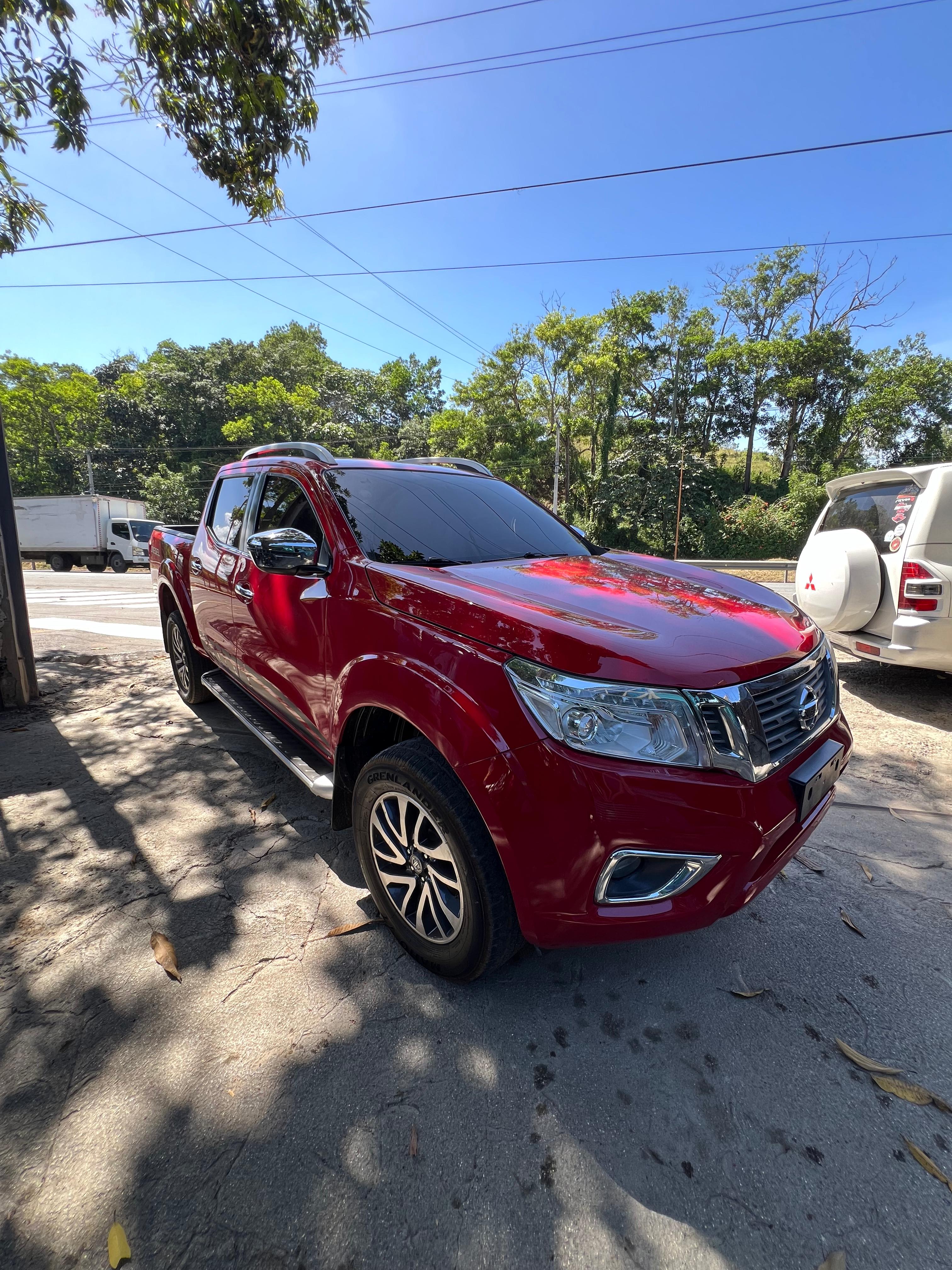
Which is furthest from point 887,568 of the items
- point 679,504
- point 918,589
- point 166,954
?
point 679,504

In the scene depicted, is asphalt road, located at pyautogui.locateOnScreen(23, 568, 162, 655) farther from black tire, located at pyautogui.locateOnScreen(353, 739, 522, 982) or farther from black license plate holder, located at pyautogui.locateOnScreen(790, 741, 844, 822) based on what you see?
black license plate holder, located at pyautogui.locateOnScreen(790, 741, 844, 822)

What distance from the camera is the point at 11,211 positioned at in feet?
17.3

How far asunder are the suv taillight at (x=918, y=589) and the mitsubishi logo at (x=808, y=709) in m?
3.13

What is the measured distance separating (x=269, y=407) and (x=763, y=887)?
134ft

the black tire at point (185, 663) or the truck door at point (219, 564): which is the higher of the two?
the truck door at point (219, 564)

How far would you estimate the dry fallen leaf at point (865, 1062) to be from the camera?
5.49 ft

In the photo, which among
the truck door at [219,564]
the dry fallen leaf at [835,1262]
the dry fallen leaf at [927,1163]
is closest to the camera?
the dry fallen leaf at [835,1262]

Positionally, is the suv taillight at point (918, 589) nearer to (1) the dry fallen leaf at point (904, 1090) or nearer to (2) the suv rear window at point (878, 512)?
(2) the suv rear window at point (878, 512)

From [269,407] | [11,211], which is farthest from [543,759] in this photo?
[269,407]

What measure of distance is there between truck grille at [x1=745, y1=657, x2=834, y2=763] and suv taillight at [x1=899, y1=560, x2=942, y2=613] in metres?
3.05

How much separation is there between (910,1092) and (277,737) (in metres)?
2.71

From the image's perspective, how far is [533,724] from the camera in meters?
1.53

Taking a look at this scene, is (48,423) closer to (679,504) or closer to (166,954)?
(679,504)

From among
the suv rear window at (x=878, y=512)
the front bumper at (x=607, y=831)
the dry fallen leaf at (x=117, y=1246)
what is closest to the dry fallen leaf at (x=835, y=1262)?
the front bumper at (x=607, y=831)
